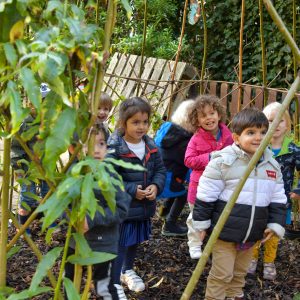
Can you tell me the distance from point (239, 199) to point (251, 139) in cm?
34

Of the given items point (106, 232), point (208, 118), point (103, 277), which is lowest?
point (103, 277)

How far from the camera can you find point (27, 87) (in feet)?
3.97

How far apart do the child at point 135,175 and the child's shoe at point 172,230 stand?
3.13ft

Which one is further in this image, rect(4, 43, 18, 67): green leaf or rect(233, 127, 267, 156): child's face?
rect(233, 127, 267, 156): child's face

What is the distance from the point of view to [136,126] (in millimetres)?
3164

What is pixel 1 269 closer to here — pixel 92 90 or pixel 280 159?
pixel 92 90

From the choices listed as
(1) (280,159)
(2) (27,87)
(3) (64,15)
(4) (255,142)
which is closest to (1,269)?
(2) (27,87)

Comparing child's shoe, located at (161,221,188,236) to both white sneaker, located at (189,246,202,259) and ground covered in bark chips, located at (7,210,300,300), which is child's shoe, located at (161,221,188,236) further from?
white sneaker, located at (189,246,202,259)

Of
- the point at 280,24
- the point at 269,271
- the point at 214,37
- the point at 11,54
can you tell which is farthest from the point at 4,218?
the point at 214,37

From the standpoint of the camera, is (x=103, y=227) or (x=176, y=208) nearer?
(x=103, y=227)

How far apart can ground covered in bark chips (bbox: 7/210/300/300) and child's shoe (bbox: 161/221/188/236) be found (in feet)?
0.19

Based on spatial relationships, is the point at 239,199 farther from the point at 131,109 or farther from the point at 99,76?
the point at 99,76

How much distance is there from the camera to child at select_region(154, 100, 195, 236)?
400 centimetres

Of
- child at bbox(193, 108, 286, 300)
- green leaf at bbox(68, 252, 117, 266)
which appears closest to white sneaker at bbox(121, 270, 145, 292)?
child at bbox(193, 108, 286, 300)
